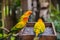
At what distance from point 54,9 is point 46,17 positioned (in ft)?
3.31

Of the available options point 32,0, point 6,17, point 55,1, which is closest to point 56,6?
point 55,1

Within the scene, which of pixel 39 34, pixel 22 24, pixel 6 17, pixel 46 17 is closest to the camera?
pixel 39 34

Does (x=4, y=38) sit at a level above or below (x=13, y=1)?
below

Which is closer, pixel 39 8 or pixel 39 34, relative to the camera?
pixel 39 34

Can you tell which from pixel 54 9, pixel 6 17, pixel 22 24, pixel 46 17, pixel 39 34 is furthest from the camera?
pixel 54 9

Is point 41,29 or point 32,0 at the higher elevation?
point 32,0

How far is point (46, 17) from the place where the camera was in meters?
4.68

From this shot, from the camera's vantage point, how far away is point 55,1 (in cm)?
578

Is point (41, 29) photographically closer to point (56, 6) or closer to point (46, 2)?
point (46, 2)

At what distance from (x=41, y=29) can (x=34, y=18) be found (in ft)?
8.54

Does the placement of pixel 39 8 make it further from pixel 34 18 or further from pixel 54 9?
pixel 54 9

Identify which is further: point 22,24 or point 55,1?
point 55,1

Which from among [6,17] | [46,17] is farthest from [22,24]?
[6,17]

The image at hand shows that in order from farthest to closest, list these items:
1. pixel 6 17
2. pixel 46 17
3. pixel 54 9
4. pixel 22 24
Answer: pixel 54 9, pixel 6 17, pixel 46 17, pixel 22 24
